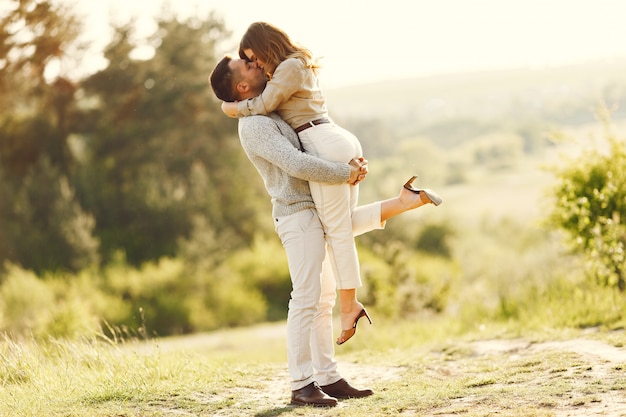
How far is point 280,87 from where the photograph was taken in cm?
413

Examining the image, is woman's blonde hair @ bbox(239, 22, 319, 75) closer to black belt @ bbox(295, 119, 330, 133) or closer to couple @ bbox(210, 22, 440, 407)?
couple @ bbox(210, 22, 440, 407)

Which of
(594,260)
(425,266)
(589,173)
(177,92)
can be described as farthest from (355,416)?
(177,92)

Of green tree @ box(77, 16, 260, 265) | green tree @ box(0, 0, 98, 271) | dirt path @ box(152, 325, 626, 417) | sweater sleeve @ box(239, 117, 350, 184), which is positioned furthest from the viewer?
green tree @ box(77, 16, 260, 265)

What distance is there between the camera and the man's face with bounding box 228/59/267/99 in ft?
14.1

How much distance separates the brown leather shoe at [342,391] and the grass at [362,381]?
0.32 feet

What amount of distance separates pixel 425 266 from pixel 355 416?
1419 cm

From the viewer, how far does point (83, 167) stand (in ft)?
64.1

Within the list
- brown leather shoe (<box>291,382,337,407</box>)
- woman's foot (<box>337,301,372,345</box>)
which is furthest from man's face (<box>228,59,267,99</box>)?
brown leather shoe (<box>291,382,337,407</box>)

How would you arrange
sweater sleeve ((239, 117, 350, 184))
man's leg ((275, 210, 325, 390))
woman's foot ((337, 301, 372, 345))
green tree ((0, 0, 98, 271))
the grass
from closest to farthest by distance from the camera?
the grass, sweater sleeve ((239, 117, 350, 184)), man's leg ((275, 210, 325, 390)), woman's foot ((337, 301, 372, 345)), green tree ((0, 0, 98, 271))

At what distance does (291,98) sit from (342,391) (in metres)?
1.58

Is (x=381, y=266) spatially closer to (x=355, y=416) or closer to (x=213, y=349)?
(x=213, y=349)

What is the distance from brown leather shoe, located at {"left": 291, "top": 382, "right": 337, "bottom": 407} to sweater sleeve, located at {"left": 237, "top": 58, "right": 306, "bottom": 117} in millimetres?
1426

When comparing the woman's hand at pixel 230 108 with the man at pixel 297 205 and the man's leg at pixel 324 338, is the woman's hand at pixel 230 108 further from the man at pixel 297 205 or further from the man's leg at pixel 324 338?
the man's leg at pixel 324 338

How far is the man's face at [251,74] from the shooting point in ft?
14.1
